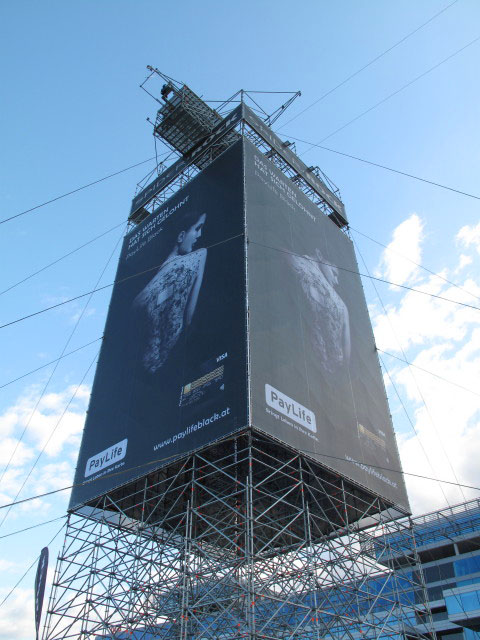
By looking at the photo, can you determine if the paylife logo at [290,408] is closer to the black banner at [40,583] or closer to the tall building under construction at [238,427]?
the tall building under construction at [238,427]

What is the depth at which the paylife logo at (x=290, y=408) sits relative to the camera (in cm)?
1406

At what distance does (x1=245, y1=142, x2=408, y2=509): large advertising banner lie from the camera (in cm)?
1460

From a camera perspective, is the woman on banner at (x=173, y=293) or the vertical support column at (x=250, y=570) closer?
the vertical support column at (x=250, y=570)

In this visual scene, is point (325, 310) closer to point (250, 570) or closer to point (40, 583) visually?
point (250, 570)

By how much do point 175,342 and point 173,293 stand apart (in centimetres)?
199

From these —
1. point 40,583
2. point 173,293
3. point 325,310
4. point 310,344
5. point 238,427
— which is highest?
point 173,293

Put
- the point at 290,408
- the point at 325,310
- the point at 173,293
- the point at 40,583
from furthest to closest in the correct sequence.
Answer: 1. the point at 325,310
2. the point at 173,293
3. the point at 290,408
4. the point at 40,583

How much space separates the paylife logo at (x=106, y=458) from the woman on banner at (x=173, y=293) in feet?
7.87

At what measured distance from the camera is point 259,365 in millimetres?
14258

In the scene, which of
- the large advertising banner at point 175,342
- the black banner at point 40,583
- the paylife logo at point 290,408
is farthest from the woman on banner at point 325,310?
the black banner at point 40,583

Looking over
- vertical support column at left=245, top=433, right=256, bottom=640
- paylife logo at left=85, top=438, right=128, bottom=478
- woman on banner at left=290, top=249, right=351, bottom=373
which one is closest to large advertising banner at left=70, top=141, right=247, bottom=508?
paylife logo at left=85, top=438, right=128, bottom=478

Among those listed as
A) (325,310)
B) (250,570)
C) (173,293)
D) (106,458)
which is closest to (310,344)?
(325,310)

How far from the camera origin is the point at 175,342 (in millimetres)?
16734

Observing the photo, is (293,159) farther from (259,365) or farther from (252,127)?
(259,365)
